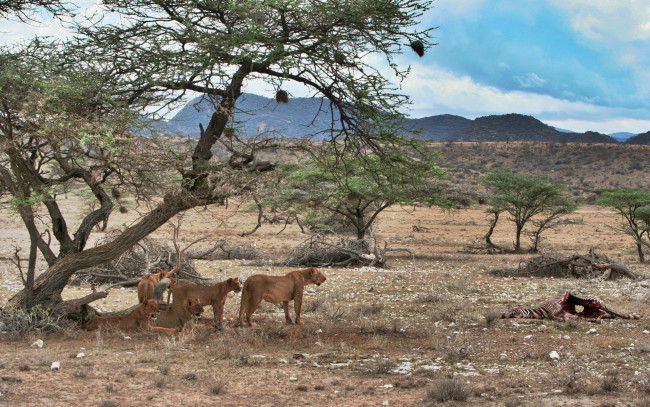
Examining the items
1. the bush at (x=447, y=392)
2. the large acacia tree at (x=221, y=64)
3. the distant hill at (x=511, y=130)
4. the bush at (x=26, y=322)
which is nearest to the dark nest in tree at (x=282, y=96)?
the large acacia tree at (x=221, y=64)

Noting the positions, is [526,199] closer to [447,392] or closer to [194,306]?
[194,306]

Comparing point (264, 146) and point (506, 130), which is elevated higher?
point (506, 130)

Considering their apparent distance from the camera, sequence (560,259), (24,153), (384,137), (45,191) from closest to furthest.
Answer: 1. (45,191)
2. (24,153)
3. (384,137)
4. (560,259)

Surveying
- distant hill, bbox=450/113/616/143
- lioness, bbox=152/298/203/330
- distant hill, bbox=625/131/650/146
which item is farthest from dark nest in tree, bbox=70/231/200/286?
distant hill, bbox=450/113/616/143

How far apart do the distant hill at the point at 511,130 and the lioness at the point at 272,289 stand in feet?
426

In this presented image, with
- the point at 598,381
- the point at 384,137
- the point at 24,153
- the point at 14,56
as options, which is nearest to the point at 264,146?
the point at 384,137

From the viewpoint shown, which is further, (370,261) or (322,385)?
(370,261)

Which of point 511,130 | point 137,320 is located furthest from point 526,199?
point 511,130

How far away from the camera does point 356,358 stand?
7.29 m

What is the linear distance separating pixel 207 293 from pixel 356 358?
9.19ft

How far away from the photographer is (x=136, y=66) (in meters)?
8.86

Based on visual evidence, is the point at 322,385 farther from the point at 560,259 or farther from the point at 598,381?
the point at 560,259

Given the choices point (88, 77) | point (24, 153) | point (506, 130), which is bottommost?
point (24, 153)

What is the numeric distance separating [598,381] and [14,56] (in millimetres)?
9147
